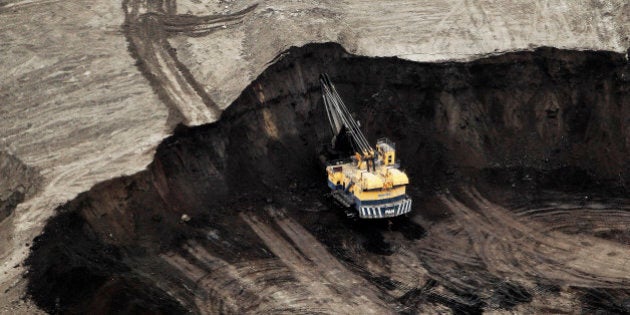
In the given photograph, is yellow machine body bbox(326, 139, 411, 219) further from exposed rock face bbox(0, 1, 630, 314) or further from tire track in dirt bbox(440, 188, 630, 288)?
exposed rock face bbox(0, 1, 630, 314)

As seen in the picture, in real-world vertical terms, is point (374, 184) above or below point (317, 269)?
above

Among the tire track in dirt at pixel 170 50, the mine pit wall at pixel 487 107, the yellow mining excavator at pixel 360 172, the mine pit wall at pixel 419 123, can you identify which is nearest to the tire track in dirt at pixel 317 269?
the mine pit wall at pixel 419 123

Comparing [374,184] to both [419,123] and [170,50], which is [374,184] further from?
[170,50]

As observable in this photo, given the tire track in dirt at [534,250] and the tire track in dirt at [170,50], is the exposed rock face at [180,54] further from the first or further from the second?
the tire track in dirt at [534,250]

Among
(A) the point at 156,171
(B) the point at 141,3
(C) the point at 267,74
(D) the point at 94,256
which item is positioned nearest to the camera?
(D) the point at 94,256

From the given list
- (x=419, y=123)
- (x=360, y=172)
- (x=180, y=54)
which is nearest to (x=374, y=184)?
(x=360, y=172)

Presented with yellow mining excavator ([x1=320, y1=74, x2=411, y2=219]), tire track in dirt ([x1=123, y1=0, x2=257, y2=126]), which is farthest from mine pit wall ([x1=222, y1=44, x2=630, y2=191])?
tire track in dirt ([x1=123, y1=0, x2=257, y2=126])

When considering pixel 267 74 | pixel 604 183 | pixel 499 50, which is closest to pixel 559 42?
pixel 499 50

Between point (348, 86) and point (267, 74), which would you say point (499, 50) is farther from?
point (267, 74)
